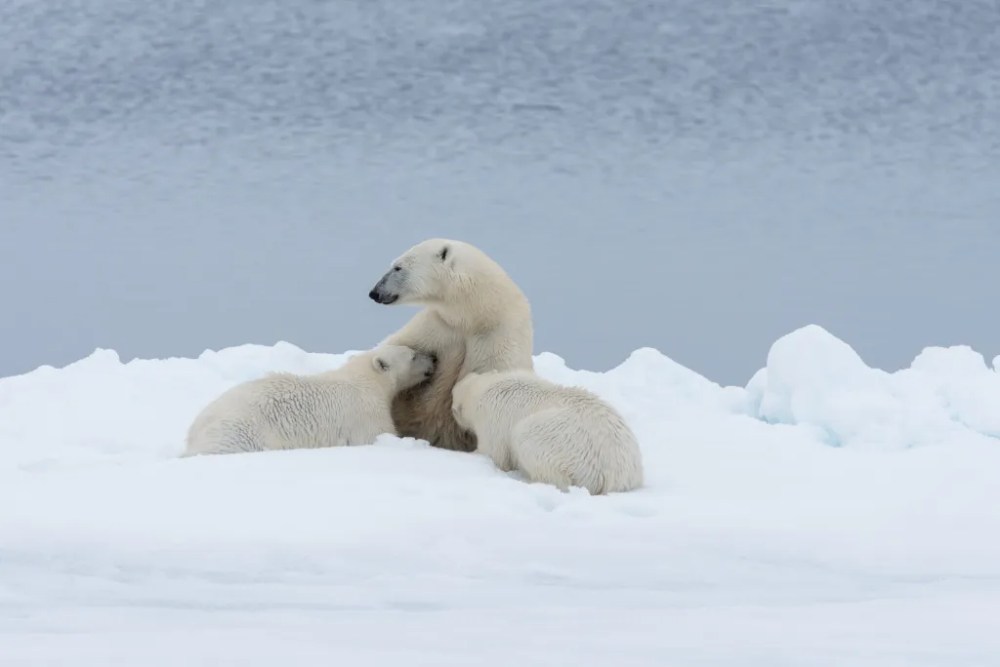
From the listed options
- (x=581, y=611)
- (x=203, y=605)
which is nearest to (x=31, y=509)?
(x=203, y=605)

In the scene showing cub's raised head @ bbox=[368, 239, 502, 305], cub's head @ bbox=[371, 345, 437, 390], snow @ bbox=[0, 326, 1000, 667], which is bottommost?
snow @ bbox=[0, 326, 1000, 667]

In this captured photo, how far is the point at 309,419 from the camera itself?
6094 mm

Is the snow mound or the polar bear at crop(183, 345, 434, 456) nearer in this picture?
the polar bear at crop(183, 345, 434, 456)

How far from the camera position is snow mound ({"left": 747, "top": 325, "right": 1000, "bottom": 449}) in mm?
8258

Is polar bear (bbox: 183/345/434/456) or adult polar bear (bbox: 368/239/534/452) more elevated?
adult polar bear (bbox: 368/239/534/452)

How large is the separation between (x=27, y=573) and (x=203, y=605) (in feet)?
2.35

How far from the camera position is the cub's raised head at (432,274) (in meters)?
6.46

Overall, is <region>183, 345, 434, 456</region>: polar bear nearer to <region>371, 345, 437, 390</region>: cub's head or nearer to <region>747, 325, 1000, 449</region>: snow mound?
<region>371, 345, 437, 390</region>: cub's head

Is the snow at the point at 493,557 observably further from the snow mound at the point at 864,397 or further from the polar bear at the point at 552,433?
the snow mound at the point at 864,397

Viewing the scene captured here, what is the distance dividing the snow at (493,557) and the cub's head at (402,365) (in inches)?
14.0

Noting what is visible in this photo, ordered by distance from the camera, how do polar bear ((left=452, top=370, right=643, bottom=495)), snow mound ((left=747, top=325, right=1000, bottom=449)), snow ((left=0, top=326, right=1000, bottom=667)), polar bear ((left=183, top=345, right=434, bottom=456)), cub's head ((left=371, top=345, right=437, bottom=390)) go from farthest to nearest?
snow mound ((left=747, top=325, right=1000, bottom=449))
cub's head ((left=371, top=345, right=437, bottom=390))
polar bear ((left=183, top=345, right=434, bottom=456))
polar bear ((left=452, top=370, right=643, bottom=495))
snow ((left=0, top=326, right=1000, bottom=667))

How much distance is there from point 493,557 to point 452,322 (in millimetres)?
2447

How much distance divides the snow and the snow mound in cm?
73

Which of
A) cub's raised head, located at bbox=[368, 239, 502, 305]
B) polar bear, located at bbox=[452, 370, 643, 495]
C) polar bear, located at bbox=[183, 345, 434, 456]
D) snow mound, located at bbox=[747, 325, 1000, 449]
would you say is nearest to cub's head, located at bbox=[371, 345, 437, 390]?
polar bear, located at bbox=[183, 345, 434, 456]
